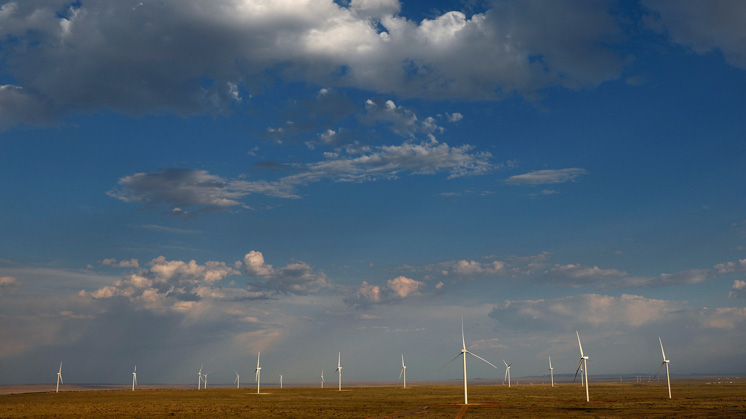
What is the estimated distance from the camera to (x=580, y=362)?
147500mm

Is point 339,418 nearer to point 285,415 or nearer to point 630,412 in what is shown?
point 285,415

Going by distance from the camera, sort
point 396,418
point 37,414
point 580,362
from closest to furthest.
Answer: point 396,418 → point 37,414 → point 580,362

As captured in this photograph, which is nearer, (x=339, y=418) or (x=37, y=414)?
(x=339, y=418)

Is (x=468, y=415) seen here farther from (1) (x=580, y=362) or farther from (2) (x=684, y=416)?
(1) (x=580, y=362)

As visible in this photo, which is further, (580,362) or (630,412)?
(580,362)

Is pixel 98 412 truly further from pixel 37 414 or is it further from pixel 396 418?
pixel 396 418

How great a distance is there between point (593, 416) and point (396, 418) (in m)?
34.5

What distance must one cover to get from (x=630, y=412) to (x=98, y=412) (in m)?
106

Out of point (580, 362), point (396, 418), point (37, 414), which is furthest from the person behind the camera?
point (580, 362)

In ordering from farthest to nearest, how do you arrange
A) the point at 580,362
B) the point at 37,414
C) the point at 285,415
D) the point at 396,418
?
the point at 580,362 < the point at 37,414 < the point at 285,415 < the point at 396,418

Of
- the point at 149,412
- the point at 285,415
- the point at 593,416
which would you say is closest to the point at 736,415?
the point at 593,416

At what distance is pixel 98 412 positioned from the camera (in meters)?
117

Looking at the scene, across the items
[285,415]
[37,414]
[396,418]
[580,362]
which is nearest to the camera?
[396,418]

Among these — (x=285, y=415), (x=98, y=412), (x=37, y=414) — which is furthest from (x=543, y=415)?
(x=37, y=414)
